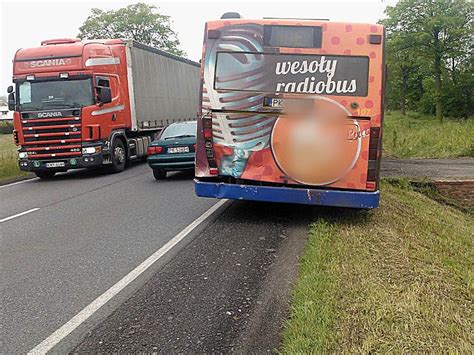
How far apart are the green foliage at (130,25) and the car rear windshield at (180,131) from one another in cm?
4207

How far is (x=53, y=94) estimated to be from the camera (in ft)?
44.3

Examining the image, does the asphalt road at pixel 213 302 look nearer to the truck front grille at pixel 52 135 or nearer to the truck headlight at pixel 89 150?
the truck headlight at pixel 89 150

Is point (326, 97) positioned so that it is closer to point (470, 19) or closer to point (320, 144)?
point (320, 144)

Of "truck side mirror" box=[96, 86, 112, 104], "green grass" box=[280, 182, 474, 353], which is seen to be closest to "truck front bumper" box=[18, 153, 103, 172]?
"truck side mirror" box=[96, 86, 112, 104]

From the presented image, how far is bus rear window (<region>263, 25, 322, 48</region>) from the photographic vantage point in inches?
271

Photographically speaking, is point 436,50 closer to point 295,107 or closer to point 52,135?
point 52,135

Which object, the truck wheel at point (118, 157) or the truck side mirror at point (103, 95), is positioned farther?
the truck wheel at point (118, 157)

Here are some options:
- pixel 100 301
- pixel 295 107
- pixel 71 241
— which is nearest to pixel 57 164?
pixel 71 241

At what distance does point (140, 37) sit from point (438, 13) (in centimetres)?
3212

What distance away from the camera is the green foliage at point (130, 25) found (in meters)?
52.6

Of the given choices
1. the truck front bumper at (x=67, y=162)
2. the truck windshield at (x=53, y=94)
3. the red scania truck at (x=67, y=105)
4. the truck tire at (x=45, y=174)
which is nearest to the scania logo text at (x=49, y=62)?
the red scania truck at (x=67, y=105)

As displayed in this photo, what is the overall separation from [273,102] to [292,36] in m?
0.99

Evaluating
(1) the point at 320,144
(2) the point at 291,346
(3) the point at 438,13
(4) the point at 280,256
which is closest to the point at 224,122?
(1) the point at 320,144

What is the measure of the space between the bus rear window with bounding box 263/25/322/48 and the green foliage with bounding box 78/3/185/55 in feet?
158
